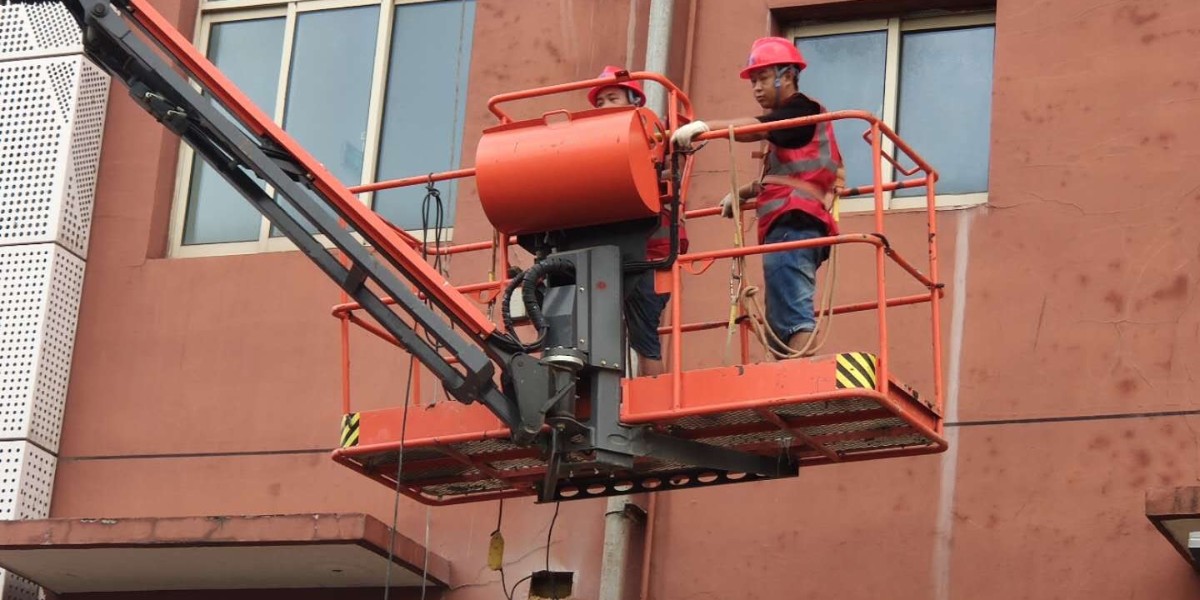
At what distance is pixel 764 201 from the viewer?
36.4 ft

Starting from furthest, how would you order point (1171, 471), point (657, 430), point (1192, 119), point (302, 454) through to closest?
point (302, 454), point (1192, 119), point (1171, 471), point (657, 430)

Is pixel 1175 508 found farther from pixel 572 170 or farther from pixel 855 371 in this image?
pixel 572 170

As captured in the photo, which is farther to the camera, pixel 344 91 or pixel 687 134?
pixel 344 91

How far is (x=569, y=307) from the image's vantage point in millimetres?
10711

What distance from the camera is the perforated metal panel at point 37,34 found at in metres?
15.3

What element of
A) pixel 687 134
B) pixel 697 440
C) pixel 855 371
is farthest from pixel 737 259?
pixel 855 371

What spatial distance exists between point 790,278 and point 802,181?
523mm

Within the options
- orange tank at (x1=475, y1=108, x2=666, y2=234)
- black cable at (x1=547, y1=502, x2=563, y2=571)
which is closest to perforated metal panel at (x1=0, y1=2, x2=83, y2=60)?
black cable at (x1=547, y1=502, x2=563, y2=571)

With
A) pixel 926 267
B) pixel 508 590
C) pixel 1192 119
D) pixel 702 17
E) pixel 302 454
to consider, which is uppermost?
pixel 702 17

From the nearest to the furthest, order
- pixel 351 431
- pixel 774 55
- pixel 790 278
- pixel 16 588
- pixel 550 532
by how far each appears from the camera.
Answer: pixel 790 278
pixel 774 55
pixel 351 431
pixel 550 532
pixel 16 588

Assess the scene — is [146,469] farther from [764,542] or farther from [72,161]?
[764,542]

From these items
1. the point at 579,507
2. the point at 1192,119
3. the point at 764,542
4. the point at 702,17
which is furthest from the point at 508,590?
the point at 1192,119

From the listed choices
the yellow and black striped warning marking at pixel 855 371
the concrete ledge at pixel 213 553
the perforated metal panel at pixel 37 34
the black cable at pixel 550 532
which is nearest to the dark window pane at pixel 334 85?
the perforated metal panel at pixel 37 34

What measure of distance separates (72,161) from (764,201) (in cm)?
612
